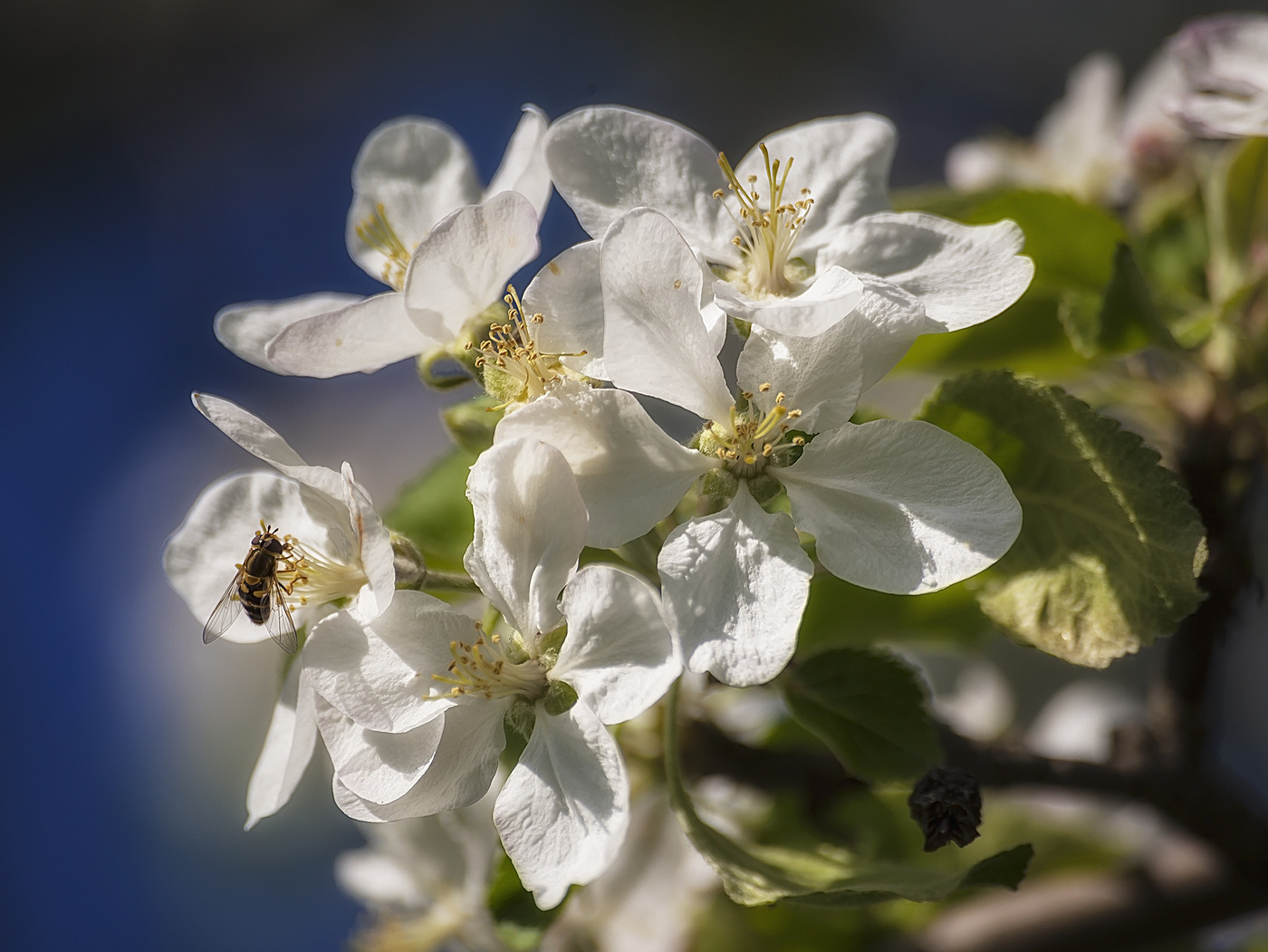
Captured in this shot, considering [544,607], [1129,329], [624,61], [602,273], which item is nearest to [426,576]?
[544,607]

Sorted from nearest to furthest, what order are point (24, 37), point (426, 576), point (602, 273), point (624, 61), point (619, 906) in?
point (602, 273) < point (426, 576) < point (619, 906) < point (24, 37) < point (624, 61)

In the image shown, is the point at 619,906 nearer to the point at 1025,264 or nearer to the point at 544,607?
the point at 544,607

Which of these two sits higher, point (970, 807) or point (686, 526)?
point (686, 526)

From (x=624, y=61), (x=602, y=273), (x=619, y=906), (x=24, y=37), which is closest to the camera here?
(x=602, y=273)

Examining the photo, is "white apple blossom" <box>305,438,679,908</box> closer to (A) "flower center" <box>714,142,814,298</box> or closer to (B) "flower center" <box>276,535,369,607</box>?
(B) "flower center" <box>276,535,369,607</box>

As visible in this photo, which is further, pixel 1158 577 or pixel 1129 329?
pixel 1129 329

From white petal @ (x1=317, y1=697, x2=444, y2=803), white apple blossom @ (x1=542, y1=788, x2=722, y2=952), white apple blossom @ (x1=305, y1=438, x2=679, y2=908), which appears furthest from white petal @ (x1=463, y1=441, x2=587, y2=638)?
white apple blossom @ (x1=542, y1=788, x2=722, y2=952)

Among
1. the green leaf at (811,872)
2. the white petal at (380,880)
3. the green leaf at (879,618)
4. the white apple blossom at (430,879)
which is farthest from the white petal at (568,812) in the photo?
the white petal at (380,880)

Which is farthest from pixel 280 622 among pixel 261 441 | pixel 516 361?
pixel 516 361

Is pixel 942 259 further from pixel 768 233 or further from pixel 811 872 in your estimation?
pixel 811 872

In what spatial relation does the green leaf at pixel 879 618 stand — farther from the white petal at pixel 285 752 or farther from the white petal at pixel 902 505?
the white petal at pixel 285 752
